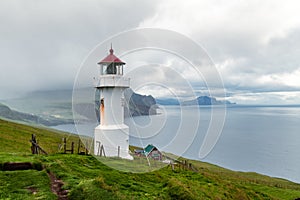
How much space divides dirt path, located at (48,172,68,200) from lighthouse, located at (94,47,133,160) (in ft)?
27.5

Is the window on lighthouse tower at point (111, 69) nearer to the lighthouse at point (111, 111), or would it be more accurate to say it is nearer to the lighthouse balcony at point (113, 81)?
the lighthouse at point (111, 111)

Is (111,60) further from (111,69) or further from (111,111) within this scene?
(111,111)

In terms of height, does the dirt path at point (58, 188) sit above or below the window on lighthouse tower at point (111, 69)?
below

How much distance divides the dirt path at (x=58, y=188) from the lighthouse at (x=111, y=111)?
838 cm

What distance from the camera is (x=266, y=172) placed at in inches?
2662

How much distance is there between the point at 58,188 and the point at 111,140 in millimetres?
9593

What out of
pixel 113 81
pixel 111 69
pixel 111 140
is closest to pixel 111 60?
pixel 111 69

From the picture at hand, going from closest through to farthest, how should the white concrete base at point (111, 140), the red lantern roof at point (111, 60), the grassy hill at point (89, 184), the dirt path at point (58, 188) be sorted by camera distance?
1. the dirt path at point (58, 188)
2. the grassy hill at point (89, 184)
3. the white concrete base at point (111, 140)
4. the red lantern roof at point (111, 60)

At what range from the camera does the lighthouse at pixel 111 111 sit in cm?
1898

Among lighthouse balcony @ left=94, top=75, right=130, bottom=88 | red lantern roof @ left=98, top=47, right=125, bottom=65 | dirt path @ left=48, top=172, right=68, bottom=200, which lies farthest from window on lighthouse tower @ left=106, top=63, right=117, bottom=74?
dirt path @ left=48, top=172, right=68, bottom=200

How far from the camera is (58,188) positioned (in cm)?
939

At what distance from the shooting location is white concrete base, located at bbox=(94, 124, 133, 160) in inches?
745

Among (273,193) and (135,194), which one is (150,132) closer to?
(135,194)

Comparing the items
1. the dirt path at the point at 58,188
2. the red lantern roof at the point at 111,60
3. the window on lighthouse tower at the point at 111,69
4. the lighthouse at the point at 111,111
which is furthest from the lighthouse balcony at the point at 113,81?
the dirt path at the point at 58,188
